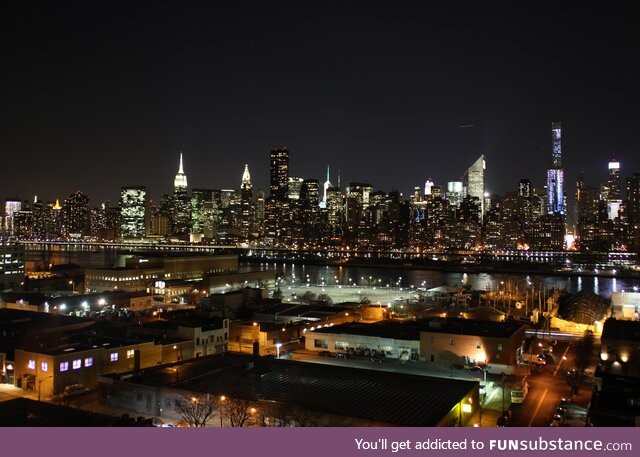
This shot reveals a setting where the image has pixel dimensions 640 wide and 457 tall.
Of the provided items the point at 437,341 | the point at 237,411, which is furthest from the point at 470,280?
the point at 237,411

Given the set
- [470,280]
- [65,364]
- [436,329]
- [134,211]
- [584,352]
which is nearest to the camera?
[65,364]

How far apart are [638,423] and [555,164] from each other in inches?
2424

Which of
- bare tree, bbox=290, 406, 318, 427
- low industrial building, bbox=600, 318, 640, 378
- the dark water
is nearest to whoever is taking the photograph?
bare tree, bbox=290, 406, 318, 427

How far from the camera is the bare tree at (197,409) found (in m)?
4.23

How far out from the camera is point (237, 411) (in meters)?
4.12

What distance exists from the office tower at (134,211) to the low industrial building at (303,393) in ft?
174

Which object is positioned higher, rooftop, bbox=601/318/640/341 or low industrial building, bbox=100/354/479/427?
rooftop, bbox=601/318/640/341

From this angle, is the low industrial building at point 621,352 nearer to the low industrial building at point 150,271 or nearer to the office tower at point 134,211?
the low industrial building at point 150,271

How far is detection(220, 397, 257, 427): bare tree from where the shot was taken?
4059mm

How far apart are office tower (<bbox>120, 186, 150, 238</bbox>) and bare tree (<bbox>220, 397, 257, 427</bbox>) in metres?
54.1

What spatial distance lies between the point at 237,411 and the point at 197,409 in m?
0.41

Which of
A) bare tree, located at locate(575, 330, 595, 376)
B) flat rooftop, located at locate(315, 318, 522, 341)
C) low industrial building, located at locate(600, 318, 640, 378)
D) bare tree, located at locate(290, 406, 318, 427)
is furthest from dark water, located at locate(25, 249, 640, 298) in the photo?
bare tree, located at locate(290, 406, 318, 427)

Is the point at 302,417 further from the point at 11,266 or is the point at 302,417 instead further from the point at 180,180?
the point at 180,180

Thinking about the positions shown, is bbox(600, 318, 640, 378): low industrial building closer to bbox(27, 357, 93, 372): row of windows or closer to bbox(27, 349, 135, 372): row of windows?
bbox(27, 349, 135, 372): row of windows
